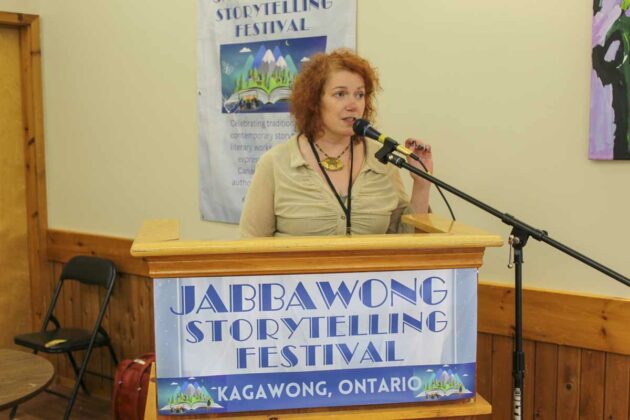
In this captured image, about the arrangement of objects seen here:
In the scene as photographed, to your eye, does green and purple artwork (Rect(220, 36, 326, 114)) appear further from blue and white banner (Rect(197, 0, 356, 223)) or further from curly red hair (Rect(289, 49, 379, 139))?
curly red hair (Rect(289, 49, 379, 139))

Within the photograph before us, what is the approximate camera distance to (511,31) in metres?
2.69

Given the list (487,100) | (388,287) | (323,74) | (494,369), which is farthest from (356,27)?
(388,287)

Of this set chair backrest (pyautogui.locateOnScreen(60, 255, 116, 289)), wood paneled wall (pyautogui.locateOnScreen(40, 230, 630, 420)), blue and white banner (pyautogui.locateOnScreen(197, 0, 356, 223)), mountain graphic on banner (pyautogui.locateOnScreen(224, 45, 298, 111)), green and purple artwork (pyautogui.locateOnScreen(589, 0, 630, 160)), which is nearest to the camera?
green and purple artwork (pyautogui.locateOnScreen(589, 0, 630, 160))

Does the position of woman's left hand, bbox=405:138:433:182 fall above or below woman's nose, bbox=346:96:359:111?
below

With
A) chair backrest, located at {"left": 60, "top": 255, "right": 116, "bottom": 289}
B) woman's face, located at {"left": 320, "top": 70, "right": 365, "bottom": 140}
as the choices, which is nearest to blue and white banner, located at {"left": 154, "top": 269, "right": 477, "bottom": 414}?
woman's face, located at {"left": 320, "top": 70, "right": 365, "bottom": 140}

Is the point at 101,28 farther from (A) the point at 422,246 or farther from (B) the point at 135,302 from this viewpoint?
(A) the point at 422,246

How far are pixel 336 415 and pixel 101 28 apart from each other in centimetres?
316

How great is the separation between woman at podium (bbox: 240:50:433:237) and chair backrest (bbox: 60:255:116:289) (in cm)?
206

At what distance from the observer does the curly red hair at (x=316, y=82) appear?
7.42 feet

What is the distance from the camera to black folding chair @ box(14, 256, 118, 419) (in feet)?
12.5

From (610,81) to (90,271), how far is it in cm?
290

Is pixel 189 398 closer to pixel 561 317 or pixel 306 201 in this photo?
pixel 306 201

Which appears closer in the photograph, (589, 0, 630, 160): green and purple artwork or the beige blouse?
the beige blouse

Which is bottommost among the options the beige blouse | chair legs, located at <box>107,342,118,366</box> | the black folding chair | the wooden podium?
chair legs, located at <box>107,342,118,366</box>
